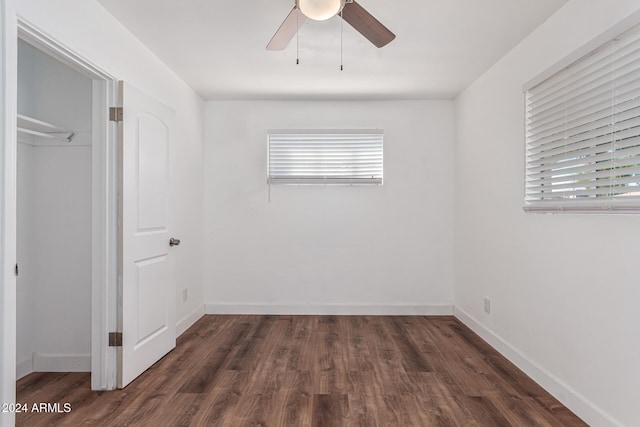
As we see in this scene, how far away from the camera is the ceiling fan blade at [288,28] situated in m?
2.02

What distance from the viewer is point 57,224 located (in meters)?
2.78

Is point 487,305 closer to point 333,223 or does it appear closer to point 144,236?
point 333,223

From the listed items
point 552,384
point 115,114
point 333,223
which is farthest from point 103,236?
point 552,384

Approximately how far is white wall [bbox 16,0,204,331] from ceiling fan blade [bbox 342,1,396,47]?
1503 millimetres

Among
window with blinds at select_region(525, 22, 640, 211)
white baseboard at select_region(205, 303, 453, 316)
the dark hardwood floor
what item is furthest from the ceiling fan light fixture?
white baseboard at select_region(205, 303, 453, 316)

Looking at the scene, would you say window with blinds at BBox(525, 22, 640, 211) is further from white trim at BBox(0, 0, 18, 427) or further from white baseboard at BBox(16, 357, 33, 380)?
white baseboard at BBox(16, 357, 33, 380)

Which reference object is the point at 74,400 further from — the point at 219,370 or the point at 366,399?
the point at 366,399

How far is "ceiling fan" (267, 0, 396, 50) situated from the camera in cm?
181

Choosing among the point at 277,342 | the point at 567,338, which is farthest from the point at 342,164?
the point at 567,338

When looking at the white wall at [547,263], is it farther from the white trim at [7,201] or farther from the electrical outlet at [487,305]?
the white trim at [7,201]

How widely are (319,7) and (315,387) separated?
2.25 m

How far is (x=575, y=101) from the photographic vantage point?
2232 millimetres

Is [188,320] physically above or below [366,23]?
below

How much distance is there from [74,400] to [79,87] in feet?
7.05
